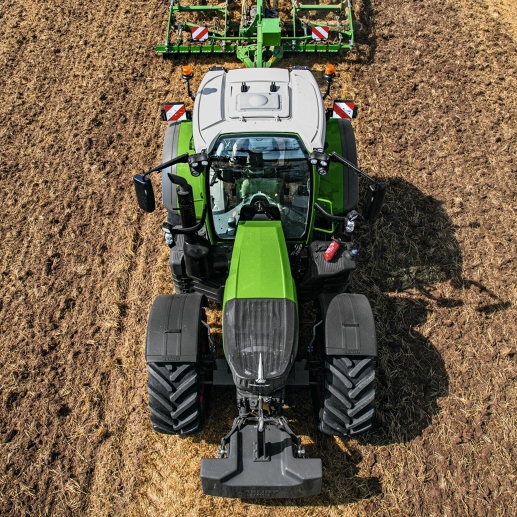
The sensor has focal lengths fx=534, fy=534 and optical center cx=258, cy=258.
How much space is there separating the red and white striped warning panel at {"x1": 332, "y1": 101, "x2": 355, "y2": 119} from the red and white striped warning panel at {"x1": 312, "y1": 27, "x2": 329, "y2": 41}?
3035 millimetres

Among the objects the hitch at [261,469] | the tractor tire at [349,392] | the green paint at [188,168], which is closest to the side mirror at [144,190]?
the green paint at [188,168]

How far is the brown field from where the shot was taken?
5066mm

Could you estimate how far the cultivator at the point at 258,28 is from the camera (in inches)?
336

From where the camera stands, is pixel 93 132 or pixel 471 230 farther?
pixel 93 132

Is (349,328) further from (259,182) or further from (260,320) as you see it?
(259,182)

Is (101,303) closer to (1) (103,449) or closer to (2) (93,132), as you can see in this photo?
(1) (103,449)

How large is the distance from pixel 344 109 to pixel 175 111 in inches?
78.4

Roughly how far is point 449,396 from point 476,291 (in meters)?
1.47

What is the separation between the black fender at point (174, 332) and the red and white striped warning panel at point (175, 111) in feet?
8.38

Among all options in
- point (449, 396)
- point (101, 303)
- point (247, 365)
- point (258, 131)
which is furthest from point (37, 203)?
point (449, 396)

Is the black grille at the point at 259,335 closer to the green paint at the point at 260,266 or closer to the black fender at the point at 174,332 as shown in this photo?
the green paint at the point at 260,266

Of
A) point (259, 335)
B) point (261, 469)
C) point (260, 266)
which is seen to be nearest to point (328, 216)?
point (260, 266)

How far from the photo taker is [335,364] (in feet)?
15.4

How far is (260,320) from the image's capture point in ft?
14.5
